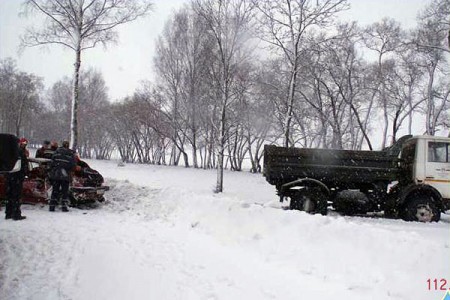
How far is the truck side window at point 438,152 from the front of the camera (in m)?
10.2

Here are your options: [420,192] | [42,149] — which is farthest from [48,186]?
[420,192]

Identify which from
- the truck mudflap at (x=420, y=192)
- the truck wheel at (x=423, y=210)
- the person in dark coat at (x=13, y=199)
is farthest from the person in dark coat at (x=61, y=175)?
the truck wheel at (x=423, y=210)

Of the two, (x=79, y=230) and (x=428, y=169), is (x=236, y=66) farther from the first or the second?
(x=79, y=230)

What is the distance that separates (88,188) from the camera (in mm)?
10898

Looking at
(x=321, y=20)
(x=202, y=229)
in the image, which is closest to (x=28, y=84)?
(x=321, y=20)

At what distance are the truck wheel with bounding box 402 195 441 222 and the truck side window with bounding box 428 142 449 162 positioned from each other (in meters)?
1.16

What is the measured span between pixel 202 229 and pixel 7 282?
4341 millimetres

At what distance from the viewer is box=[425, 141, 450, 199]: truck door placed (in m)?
10.1

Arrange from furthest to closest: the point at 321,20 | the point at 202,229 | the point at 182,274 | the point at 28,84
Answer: the point at 28,84
the point at 321,20
the point at 202,229
the point at 182,274

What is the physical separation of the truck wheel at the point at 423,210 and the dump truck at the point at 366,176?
25mm

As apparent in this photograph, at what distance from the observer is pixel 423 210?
9.90 metres

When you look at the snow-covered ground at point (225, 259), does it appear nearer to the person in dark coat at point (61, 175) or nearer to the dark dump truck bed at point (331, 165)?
the person in dark coat at point (61, 175)

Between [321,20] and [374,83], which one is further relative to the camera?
[374,83]

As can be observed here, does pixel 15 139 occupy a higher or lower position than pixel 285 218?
higher
